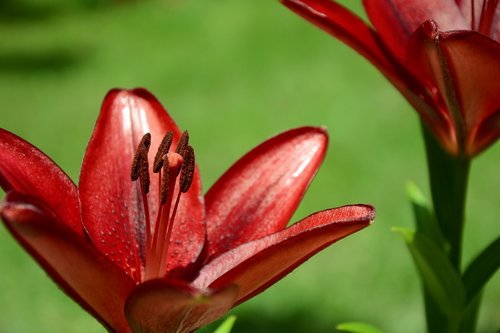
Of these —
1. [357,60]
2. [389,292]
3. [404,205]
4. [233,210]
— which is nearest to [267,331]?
[389,292]

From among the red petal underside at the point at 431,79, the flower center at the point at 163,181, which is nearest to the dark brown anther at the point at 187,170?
the flower center at the point at 163,181

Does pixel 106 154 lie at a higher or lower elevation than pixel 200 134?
higher

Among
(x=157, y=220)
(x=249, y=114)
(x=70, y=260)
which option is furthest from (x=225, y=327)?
Result: (x=249, y=114)

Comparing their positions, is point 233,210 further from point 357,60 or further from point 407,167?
point 357,60

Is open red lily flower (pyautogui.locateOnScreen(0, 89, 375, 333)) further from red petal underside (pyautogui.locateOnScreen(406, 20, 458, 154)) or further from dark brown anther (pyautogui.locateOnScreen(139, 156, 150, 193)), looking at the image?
red petal underside (pyautogui.locateOnScreen(406, 20, 458, 154))

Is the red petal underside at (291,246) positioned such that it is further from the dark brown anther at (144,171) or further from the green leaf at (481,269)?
the green leaf at (481,269)

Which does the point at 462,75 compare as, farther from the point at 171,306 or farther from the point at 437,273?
the point at 171,306
